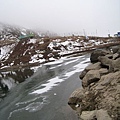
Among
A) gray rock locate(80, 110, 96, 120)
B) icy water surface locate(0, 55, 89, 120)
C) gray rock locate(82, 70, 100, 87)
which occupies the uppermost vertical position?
gray rock locate(82, 70, 100, 87)

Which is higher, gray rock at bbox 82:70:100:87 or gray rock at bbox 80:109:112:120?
gray rock at bbox 82:70:100:87

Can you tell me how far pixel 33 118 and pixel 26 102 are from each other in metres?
6.20

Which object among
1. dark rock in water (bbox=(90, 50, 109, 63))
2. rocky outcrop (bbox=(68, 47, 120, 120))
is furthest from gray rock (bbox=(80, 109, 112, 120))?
dark rock in water (bbox=(90, 50, 109, 63))

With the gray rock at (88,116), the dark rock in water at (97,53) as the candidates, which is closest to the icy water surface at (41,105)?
the gray rock at (88,116)

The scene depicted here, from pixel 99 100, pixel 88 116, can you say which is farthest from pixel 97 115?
pixel 99 100

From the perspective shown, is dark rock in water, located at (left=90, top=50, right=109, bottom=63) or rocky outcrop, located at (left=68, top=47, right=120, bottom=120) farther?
dark rock in water, located at (left=90, top=50, right=109, bottom=63)

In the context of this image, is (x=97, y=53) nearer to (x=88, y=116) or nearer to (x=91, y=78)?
(x=91, y=78)

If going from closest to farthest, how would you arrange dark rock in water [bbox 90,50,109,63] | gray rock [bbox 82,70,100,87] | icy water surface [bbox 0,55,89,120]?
icy water surface [bbox 0,55,89,120] < gray rock [bbox 82,70,100,87] < dark rock in water [bbox 90,50,109,63]

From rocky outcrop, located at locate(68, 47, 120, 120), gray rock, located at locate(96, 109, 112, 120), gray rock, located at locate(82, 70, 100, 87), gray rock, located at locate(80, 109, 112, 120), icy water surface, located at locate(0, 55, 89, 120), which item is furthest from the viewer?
gray rock, located at locate(82, 70, 100, 87)

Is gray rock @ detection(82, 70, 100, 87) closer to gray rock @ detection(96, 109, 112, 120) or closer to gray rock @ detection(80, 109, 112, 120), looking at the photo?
gray rock @ detection(80, 109, 112, 120)

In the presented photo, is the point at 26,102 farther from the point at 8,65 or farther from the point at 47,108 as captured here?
the point at 8,65

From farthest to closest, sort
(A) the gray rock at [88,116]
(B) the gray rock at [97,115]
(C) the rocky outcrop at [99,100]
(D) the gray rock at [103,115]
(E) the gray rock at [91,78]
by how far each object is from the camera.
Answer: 1. (E) the gray rock at [91,78]
2. (A) the gray rock at [88,116]
3. (C) the rocky outcrop at [99,100]
4. (B) the gray rock at [97,115]
5. (D) the gray rock at [103,115]

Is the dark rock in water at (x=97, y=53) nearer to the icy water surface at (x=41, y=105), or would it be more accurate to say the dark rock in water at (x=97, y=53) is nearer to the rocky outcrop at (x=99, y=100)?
the icy water surface at (x=41, y=105)

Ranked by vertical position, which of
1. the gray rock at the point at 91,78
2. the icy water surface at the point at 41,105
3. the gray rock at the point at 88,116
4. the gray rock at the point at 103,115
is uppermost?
the gray rock at the point at 91,78
